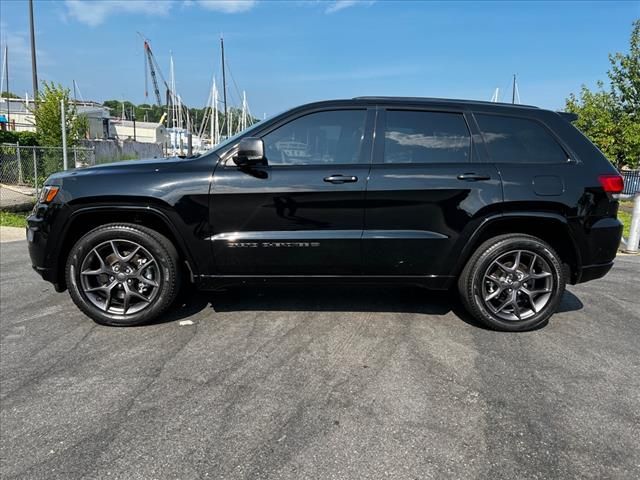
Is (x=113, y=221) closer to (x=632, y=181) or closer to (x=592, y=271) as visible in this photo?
(x=592, y=271)

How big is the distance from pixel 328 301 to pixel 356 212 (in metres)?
1.21

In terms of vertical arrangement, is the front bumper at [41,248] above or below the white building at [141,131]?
below

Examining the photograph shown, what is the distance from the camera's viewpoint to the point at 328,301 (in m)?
4.68

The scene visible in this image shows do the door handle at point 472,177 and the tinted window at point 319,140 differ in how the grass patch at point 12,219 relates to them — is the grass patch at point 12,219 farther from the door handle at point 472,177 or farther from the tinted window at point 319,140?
the door handle at point 472,177

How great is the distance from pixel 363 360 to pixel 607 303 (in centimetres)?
302

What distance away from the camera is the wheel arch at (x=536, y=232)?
3879mm

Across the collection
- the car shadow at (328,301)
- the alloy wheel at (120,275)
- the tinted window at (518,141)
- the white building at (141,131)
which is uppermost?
the white building at (141,131)

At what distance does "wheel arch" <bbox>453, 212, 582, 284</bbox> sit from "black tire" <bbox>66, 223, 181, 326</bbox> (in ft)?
7.86

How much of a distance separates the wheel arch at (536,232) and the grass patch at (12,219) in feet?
29.1

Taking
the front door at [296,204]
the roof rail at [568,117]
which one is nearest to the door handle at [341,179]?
the front door at [296,204]

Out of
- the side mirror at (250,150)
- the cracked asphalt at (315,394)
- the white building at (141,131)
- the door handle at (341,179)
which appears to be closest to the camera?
the cracked asphalt at (315,394)

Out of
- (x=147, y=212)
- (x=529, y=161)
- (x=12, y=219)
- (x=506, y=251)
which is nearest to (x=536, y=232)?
(x=506, y=251)

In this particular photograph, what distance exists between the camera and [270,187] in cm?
375

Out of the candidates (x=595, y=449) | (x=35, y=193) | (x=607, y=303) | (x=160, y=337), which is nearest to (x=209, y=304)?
(x=160, y=337)
